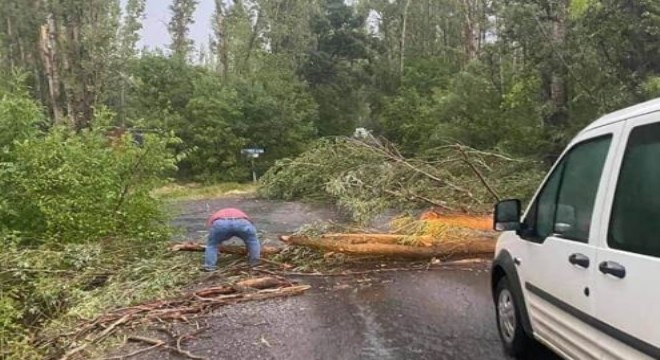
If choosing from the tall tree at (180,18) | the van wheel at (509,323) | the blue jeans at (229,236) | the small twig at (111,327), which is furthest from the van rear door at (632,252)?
the tall tree at (180,18)

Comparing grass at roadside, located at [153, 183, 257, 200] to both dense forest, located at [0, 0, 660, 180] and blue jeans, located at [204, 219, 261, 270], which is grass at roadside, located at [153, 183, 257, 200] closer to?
dense forest, located at [0, 0, 660, 180]

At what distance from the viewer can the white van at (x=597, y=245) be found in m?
2.75

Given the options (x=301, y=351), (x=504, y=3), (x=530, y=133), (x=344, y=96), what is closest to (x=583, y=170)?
(x=301, y=351)

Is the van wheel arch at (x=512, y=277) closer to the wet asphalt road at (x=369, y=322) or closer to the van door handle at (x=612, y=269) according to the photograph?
the wet asphalt road at (x=369, y=322)

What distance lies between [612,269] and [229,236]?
255 inches

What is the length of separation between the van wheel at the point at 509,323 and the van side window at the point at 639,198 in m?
1.76

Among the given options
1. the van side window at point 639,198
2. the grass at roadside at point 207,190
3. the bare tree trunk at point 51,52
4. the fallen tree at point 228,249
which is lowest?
the grass at roadside at point 207,190

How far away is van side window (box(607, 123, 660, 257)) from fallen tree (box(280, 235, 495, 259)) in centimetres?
593

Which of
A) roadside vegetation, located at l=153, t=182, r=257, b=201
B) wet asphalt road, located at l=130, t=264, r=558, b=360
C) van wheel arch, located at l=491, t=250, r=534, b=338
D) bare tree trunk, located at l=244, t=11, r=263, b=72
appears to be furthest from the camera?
bare tree trunk, located at l=244, t=11, r=263, b=72

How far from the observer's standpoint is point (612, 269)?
9.62 ft

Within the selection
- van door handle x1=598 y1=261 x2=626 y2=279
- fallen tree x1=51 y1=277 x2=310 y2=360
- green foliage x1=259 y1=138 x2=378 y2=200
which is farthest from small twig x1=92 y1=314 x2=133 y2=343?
green foliage x1=259 y1=138 x2=378 y2=200

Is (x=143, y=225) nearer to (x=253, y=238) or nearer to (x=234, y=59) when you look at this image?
(x=253, y=238)

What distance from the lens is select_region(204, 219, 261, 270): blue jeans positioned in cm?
862

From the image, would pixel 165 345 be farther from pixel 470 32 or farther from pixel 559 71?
pixel 470 32
